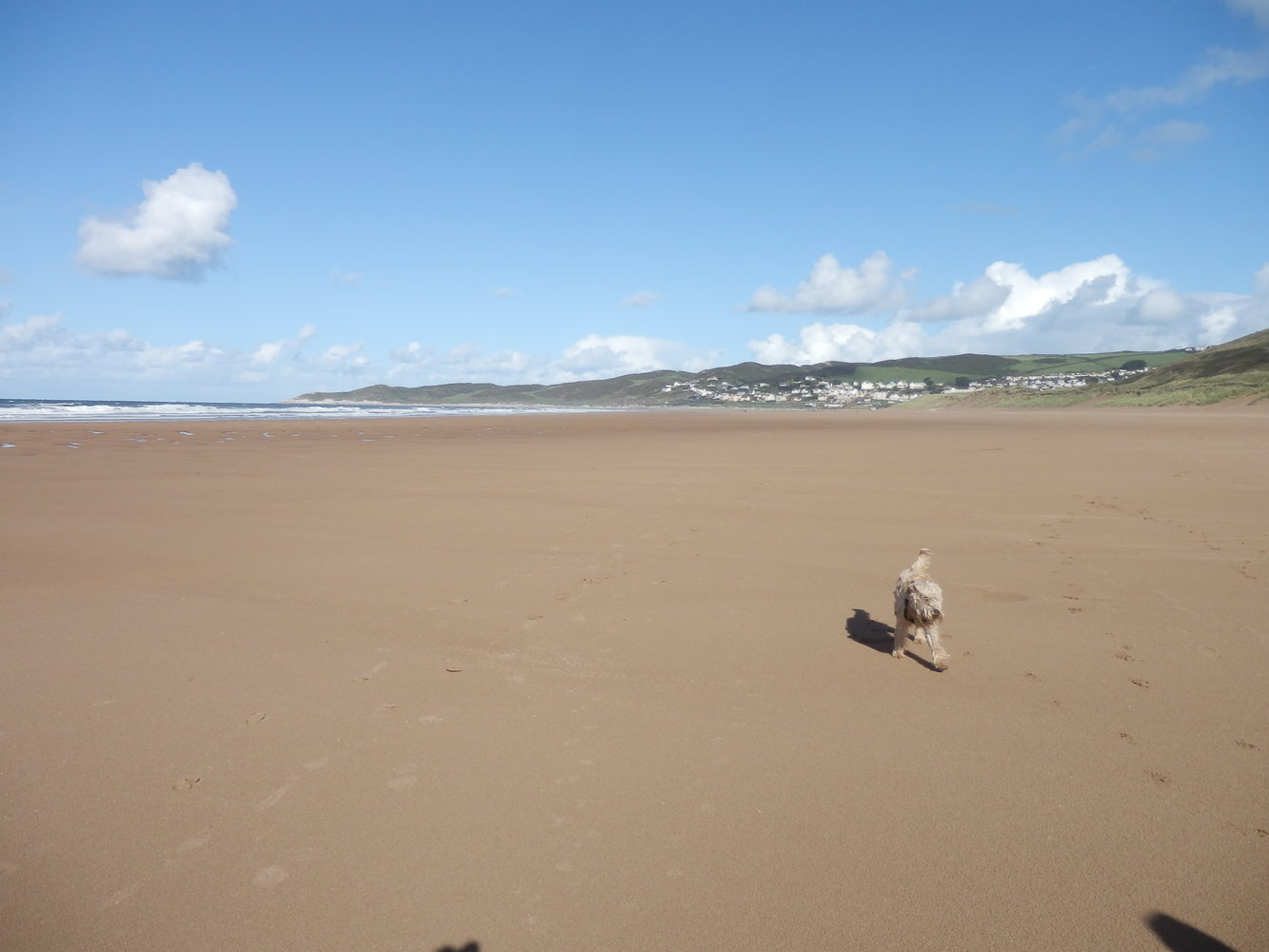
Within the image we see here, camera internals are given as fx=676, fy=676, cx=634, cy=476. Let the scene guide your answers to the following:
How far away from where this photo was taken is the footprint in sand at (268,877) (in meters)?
2.91

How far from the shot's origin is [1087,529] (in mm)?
9383

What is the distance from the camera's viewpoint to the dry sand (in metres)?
2.80

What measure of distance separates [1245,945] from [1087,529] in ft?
25.8

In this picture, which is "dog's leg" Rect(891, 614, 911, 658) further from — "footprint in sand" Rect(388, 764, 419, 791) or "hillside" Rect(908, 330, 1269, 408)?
"hillside" Rect(908, 330, 1269, 408)

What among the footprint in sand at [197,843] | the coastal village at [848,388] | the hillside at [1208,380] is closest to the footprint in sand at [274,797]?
the footprint in sand at [197,843]

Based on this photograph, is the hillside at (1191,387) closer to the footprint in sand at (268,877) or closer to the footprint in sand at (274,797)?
the footprint in sand at (274,797)

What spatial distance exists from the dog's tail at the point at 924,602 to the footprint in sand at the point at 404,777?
11.9 feet

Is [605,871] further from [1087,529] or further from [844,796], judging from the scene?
[1087,529]

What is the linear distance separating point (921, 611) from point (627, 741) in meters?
2.47

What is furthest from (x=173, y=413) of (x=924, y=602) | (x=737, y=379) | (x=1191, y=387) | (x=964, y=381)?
(x=737, y=379)

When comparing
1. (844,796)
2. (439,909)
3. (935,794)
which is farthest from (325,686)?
(935,794)

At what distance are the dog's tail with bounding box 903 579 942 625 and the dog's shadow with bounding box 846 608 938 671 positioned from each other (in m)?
0.44

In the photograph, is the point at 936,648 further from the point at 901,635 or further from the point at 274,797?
the point at 274,797

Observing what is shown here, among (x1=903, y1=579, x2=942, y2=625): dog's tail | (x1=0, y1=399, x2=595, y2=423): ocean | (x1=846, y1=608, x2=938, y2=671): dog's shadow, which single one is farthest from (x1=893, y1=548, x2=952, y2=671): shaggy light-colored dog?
(x1=0, y1=399, x2=595, y2=423): ocean
